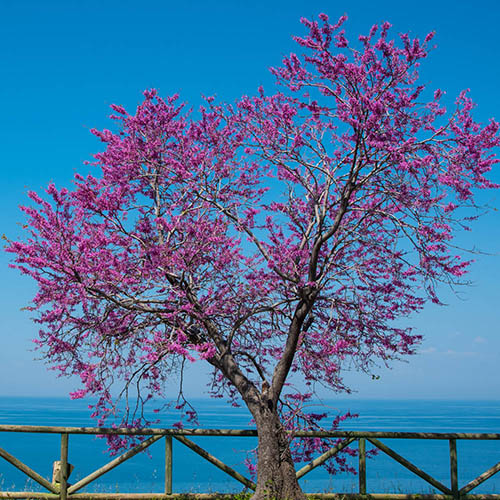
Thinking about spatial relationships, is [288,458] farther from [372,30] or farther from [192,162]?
[372,30]

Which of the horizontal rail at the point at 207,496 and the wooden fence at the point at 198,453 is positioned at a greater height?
the wooden fence at the point at 198,453

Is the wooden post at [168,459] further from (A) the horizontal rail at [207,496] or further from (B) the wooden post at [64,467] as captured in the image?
(B) the wooden post at [64,467]

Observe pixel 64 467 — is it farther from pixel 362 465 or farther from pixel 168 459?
pixel 362 465

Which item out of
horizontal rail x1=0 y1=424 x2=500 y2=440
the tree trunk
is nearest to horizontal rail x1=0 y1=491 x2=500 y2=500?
the tree trunk

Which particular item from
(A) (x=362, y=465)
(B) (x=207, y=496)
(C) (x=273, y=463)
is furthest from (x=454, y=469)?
(B) (x=207, y=496)

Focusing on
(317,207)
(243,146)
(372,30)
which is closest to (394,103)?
(372,30)

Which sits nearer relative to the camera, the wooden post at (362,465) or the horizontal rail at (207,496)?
the horizontal rail at (207,496)

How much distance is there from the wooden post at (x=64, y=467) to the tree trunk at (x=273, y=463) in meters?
3.45

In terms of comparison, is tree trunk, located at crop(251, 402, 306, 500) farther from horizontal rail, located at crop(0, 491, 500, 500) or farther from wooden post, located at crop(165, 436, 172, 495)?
wooden post, located at crop(165, 436, 172, 495)

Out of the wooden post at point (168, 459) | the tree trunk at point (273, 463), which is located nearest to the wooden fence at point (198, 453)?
the wooden post at point (168, 459)

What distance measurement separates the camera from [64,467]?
10664 millimetres

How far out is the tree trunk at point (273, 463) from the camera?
390 inches

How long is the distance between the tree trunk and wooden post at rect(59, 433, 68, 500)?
3448 millimetres

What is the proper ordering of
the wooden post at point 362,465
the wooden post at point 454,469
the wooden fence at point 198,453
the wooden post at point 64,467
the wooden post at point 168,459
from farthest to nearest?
the wooden post at point 454,469 < the wooden post at point 362,465 < the wooden post at point 168,459 < the wooden post at point 64,467 < the wooden fence at point 198,453
